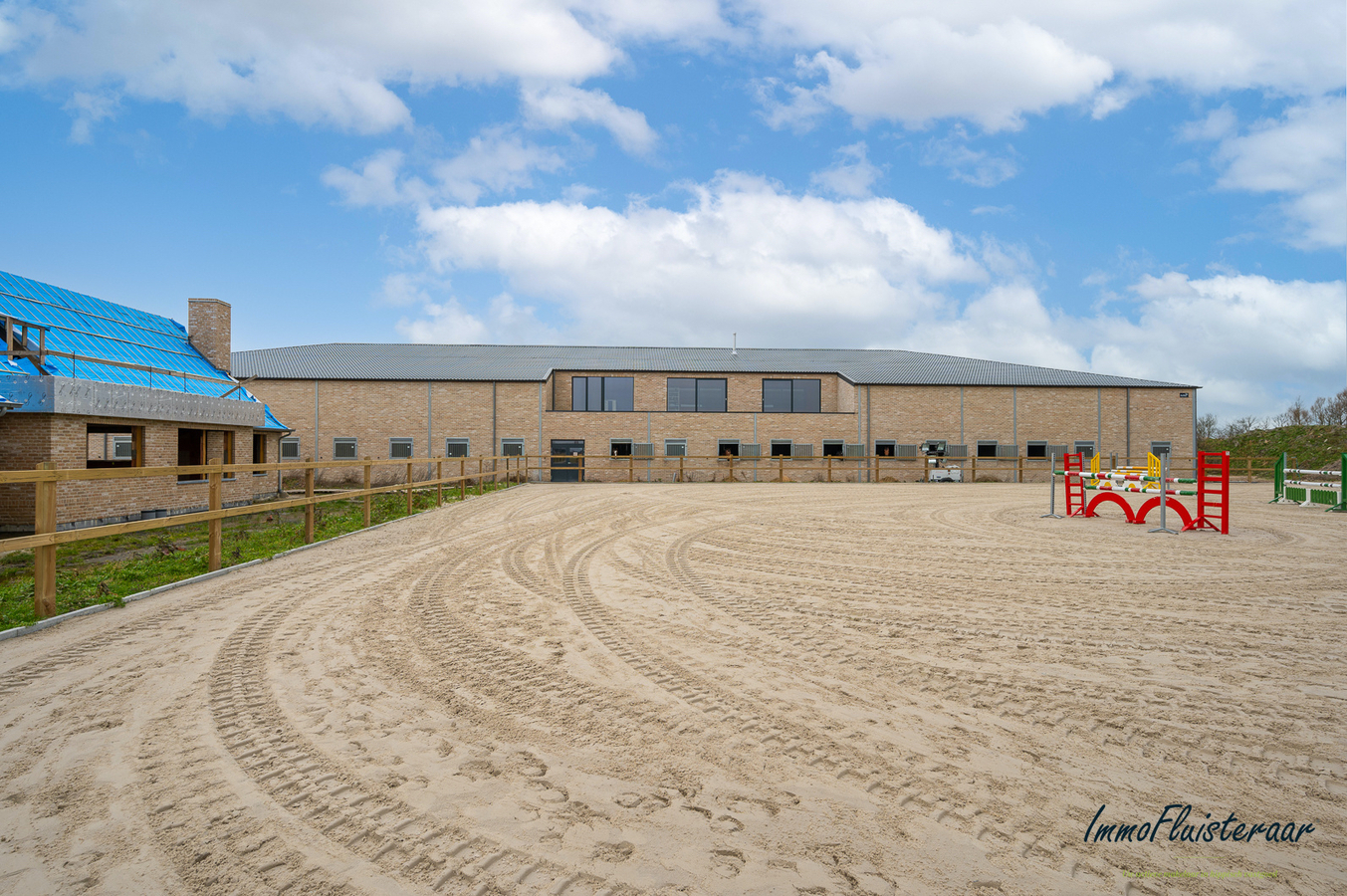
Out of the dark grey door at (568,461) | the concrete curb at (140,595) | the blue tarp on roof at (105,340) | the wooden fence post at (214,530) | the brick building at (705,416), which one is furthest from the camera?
the brick building at (705,416)

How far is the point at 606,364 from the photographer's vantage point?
38500mm

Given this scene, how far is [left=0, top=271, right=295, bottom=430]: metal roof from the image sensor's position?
17703 millimetres

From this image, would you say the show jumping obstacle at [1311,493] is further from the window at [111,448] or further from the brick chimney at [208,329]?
the brick chimney at [208,329]

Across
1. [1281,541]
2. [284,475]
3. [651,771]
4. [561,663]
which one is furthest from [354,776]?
[284,475]

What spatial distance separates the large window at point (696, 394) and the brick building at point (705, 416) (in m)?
0.06

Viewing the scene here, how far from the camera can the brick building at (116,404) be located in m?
15.3

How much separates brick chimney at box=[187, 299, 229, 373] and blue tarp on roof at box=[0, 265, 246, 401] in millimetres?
299

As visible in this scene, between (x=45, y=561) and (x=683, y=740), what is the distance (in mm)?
6391

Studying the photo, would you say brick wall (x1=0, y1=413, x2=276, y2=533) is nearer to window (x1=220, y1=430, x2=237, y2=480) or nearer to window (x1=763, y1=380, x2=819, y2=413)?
window (x1=220, y1=430, x2=237, y2=480)

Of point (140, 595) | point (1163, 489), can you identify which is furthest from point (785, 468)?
point (140, 595)

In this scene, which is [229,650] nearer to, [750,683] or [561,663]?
[561,663]

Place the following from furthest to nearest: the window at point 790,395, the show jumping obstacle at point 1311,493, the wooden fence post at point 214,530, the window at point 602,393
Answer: the window at point 790,395 → the window at point 602,393 → the show jumping obstacle at point 1311,493 → the wooden fence post at point 214,530

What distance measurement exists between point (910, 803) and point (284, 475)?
3159cm

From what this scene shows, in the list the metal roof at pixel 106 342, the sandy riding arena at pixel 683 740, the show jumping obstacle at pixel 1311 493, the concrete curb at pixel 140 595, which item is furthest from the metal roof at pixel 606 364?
the sandy riding arena at pixel 683 740
